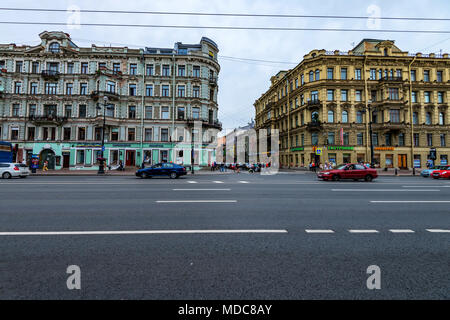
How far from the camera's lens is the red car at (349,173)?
1575cm

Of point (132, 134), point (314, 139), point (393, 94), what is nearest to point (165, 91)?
point (132, 134)

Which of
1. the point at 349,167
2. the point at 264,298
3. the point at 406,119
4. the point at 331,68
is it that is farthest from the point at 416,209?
the point at 406,119

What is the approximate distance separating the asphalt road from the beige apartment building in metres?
29.7

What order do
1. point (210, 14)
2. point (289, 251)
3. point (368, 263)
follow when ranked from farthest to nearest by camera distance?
point (210, 14) → point (289, 251) → point (368, 263)

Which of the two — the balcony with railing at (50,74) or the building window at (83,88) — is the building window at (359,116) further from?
the balcony with railing at (50,74)

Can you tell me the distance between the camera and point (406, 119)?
33.0 metres

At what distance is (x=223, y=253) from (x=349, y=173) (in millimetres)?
15924

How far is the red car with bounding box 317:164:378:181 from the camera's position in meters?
15.8

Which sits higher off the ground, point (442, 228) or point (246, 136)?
point (246, 136)

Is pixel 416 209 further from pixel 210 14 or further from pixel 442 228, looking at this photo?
pixel 210 14

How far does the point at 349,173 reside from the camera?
16016 mm
